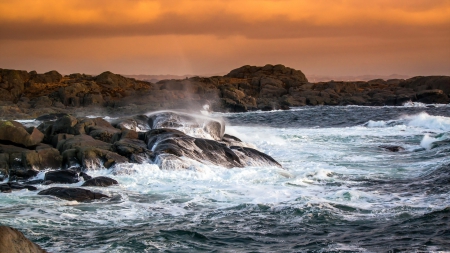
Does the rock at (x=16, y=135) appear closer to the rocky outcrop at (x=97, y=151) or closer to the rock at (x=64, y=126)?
the rocky outcrop at (x=97, y=151)

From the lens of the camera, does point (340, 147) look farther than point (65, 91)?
No

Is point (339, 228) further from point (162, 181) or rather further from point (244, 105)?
point (244, 105)

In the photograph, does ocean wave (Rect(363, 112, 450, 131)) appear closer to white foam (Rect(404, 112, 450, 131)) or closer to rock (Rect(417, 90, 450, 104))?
white foam (Rect(404, 112, 450, 131))

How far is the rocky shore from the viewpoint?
62.3 meters

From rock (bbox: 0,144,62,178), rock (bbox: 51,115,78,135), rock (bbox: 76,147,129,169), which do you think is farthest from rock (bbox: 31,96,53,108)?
rock (bbox: 76,147,129,169)

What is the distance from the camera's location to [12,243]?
7.02 metres

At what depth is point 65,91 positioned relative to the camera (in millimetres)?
66875

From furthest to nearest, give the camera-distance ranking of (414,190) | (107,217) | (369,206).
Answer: (414,190) < (369,206) < (107,217)

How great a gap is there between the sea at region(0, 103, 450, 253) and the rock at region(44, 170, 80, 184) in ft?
1.30

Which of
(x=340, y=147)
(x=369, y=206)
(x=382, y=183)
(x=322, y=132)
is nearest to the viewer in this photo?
(x=369, y=206)

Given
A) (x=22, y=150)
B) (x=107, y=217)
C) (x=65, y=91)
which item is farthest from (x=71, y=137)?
(x=65, y=91)

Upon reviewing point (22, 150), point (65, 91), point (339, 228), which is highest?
point (65, 91)

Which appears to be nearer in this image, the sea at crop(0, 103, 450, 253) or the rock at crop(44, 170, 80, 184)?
the sea at crop(0, 103, 450, 253)

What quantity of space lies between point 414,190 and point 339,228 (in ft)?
17.5
